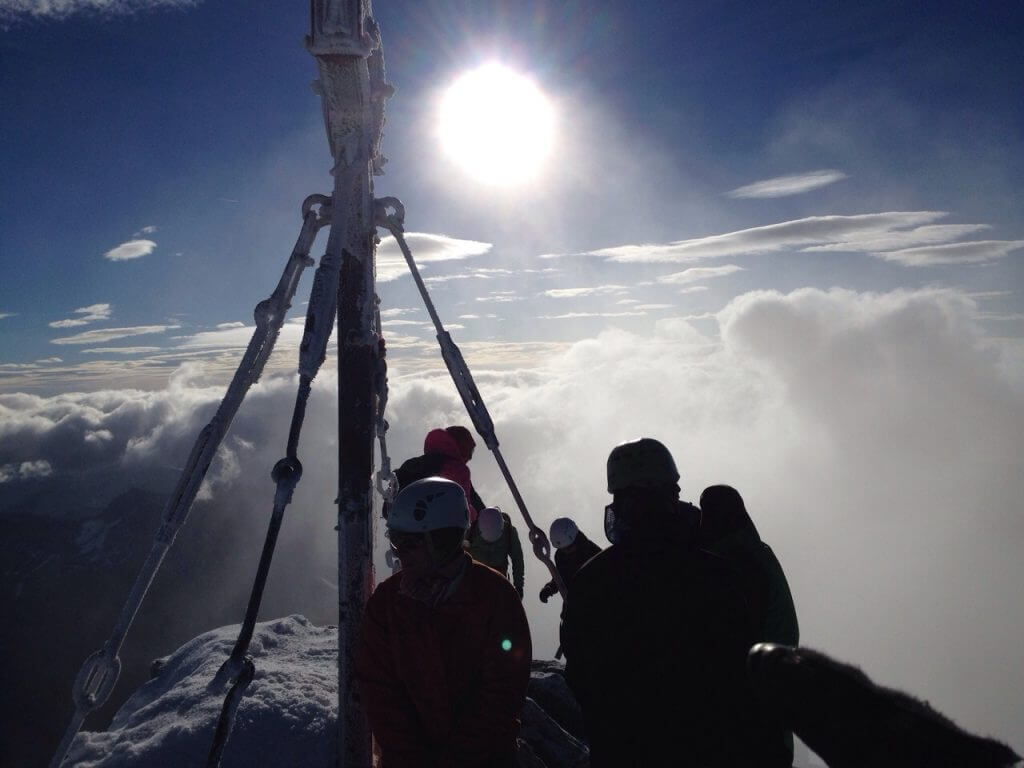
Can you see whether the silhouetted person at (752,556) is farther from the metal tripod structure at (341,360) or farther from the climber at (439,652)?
the climber at (439,652)

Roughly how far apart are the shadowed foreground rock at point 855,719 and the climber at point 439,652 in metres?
1.81

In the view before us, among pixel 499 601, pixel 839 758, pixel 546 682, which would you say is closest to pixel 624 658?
pixel 499 601

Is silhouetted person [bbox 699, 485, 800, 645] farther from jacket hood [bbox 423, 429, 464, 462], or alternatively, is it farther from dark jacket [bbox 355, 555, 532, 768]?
jacket hood [bbox 423, 429, 464, 462]

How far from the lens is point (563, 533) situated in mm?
8609

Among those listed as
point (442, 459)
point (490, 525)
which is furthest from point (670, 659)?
point (490, 525)

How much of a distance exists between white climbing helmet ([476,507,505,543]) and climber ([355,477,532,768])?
429 centimetres

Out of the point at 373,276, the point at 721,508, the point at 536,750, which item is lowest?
the point at 536,750

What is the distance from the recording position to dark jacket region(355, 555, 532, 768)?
318cm

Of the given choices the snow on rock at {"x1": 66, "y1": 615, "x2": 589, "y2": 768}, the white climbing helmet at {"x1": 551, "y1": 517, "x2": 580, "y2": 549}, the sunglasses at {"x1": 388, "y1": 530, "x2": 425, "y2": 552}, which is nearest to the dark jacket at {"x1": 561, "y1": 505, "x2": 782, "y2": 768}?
the sunglasses at {"x1": 388, "y1": 530, "x2": 425, "y2": 552}

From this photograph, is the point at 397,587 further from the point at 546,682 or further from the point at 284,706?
the point at 546,682

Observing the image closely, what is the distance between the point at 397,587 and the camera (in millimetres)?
3428

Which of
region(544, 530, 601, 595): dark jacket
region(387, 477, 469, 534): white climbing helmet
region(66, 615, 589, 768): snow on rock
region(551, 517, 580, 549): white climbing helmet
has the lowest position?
region(66, 615, 589, 768): snow on rock

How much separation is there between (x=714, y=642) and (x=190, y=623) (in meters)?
207

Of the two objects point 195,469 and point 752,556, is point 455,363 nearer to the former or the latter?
point 195,469
